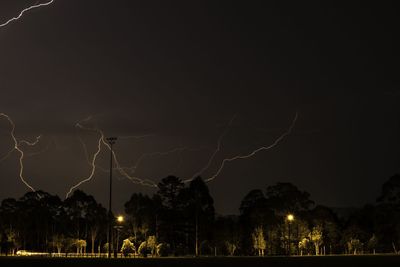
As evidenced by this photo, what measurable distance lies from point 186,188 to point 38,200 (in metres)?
23.4

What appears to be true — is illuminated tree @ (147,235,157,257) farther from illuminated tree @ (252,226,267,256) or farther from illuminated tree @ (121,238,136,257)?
illuminated tree @ (252,226,267,256)

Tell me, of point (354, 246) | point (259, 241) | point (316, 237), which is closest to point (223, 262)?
point (259, 241)

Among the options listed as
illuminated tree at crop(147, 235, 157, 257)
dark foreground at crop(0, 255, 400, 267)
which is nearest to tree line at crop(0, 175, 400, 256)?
illuminated tree at crop(147, 235, 157, 257)

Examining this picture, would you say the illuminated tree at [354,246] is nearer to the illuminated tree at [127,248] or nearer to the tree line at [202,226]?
the tree line at [202,226]

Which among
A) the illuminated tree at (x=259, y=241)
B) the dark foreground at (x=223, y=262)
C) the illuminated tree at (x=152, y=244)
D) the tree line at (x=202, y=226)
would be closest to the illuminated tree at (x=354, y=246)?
the tree line at (x=202, y=226)

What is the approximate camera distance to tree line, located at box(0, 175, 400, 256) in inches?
2283

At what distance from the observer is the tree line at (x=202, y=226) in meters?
58.0

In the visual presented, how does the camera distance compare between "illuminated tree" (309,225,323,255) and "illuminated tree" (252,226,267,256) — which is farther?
"illuminated tree" (309,225,323,255)

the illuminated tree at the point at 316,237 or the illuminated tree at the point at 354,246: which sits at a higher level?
the illuminated tree at the point at 316,237

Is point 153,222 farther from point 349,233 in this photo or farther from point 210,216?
point 349,233

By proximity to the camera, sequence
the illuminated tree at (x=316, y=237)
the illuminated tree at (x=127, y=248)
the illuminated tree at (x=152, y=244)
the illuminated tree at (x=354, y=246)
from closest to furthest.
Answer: the illuminated tree at (x=127, y=248)
the illuminated tree at (x=152, y=244)
the illuminated tree at (x=316, y=237)
the illuminated tree at (x=354, y=246)

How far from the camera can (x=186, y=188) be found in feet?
214

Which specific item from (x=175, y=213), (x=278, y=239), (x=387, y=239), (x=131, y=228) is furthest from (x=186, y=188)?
(x=387, y=239)

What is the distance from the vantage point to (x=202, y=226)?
6378 centimetres
